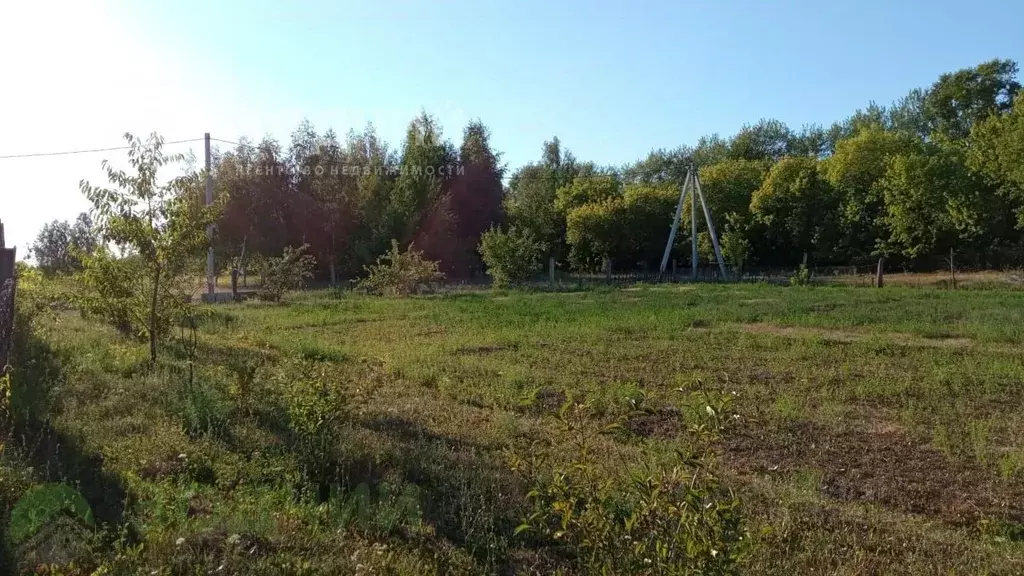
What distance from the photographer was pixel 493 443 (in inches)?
232

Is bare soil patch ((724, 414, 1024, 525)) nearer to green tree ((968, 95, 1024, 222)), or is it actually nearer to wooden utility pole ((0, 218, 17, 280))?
wooden utility pole ((0, 218, 17, 280))

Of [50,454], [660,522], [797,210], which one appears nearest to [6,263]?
[50,454]

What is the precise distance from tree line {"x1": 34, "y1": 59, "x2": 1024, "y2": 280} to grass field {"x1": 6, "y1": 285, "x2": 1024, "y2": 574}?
726 inches

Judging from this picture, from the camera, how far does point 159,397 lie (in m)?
6.51

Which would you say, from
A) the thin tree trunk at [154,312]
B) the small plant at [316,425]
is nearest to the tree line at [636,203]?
the thin tree trunk at [154,312]

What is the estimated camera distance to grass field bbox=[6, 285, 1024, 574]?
368 cm

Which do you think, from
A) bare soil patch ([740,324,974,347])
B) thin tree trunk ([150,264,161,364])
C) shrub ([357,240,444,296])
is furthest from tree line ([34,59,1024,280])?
thin tree trunk ([150,264,161,364])

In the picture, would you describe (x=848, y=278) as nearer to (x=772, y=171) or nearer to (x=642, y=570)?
(x=772, y=171)

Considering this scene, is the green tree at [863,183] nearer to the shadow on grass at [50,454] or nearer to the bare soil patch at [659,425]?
the bare soil patch at [659,425]

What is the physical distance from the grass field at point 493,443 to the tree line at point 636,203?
18451mm

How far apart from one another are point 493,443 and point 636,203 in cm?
3403

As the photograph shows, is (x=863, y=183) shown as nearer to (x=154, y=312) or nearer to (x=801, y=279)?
(x=801, y=279)

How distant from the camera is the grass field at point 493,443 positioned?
3682mm

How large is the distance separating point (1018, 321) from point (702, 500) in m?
13.9
